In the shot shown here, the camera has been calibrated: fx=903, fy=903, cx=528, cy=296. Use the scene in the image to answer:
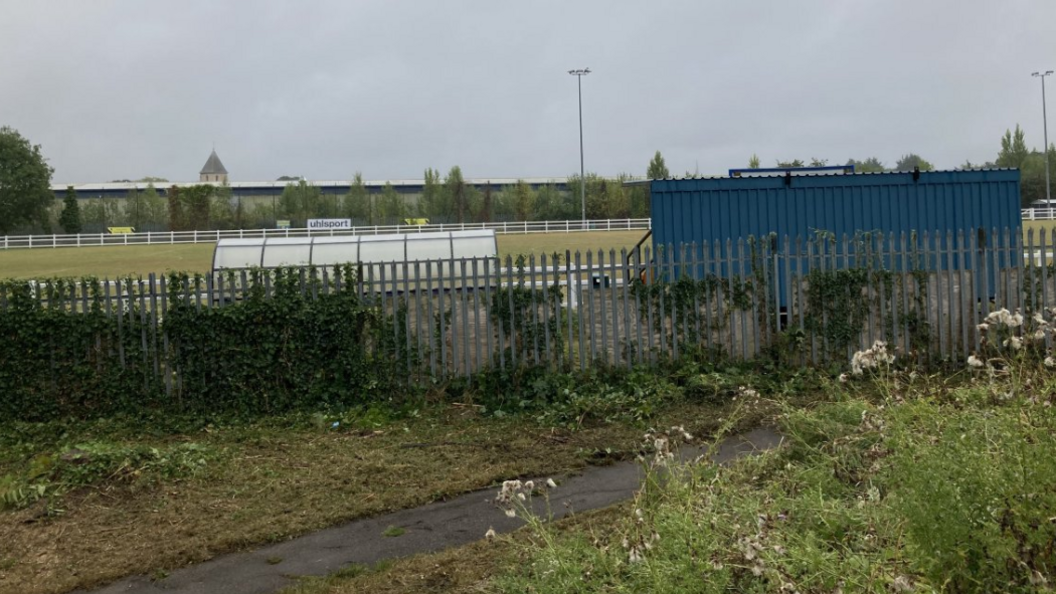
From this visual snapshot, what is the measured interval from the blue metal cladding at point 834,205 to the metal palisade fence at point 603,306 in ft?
10.7

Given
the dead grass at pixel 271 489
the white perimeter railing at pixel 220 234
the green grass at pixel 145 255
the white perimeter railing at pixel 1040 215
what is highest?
the white perimeter railing at pixel 220 234

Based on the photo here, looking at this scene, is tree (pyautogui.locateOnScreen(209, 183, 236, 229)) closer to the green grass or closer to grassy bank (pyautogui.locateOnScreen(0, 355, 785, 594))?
the green grass

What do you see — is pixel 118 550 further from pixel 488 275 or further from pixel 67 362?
pixel 488 275

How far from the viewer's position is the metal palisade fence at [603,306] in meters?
10.7

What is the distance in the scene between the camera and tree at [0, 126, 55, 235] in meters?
74.2

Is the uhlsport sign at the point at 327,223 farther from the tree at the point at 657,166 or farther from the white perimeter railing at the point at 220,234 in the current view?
the tree at the point at 657,166

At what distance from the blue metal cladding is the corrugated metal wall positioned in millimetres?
17

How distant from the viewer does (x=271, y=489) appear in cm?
795

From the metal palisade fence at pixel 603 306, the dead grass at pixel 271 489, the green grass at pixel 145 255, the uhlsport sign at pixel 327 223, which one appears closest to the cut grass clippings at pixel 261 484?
the dead grass at pixel 271 489

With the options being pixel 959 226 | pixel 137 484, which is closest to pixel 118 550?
pixel 137 484

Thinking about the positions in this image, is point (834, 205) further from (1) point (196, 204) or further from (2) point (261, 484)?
(1) point (196, 204)

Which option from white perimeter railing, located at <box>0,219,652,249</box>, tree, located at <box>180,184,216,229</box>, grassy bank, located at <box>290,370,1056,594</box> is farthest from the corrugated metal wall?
tree, located at <box>180,184,216,229</box>

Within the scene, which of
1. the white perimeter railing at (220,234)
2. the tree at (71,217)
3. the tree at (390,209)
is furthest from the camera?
the tree at (390,209)

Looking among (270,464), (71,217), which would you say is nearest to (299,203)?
(71,217)
